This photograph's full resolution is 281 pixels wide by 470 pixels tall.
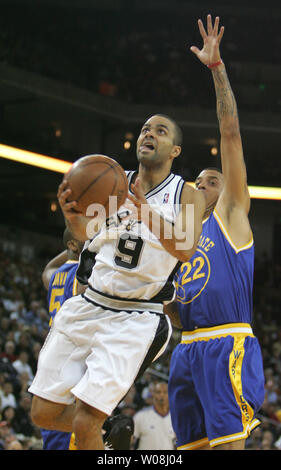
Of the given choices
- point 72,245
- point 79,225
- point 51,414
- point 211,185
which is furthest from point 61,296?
point 51,414

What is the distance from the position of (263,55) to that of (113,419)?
1974 cm

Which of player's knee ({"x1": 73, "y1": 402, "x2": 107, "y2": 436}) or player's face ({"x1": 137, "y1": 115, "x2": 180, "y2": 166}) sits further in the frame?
player's face ({"x1": 137, "y1": 115, "x2": 180, "y2": 166})

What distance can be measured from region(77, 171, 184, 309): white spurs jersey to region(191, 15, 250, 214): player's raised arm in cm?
62

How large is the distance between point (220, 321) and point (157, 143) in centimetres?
125

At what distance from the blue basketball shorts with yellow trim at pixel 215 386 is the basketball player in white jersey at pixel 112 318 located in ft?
1.92

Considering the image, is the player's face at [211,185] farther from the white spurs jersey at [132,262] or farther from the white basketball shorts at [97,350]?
the white basketball shorts at [97,350]

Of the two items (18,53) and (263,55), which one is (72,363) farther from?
(263,55)

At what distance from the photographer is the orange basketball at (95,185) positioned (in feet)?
12.0

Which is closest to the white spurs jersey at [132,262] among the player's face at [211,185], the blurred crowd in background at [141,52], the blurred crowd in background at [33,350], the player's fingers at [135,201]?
the player's fingers at [135,201]

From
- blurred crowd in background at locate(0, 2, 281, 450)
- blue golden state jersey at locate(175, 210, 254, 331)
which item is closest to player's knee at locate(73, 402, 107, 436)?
blue golden state jersey at locate(175, 210, 254, 331)

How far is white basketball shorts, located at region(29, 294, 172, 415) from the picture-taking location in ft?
11.7

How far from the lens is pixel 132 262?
3.80 m

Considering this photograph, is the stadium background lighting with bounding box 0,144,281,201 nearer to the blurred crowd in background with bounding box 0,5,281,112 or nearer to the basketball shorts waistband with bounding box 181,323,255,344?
the blurred crowd in background with bounding box 0,5,281,112

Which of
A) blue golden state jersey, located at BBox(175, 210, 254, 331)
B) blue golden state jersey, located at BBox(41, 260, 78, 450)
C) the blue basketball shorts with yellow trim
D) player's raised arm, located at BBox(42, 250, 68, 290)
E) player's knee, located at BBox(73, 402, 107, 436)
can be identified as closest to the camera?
player's knee, located at BBox(73, 402, 107, 436)
